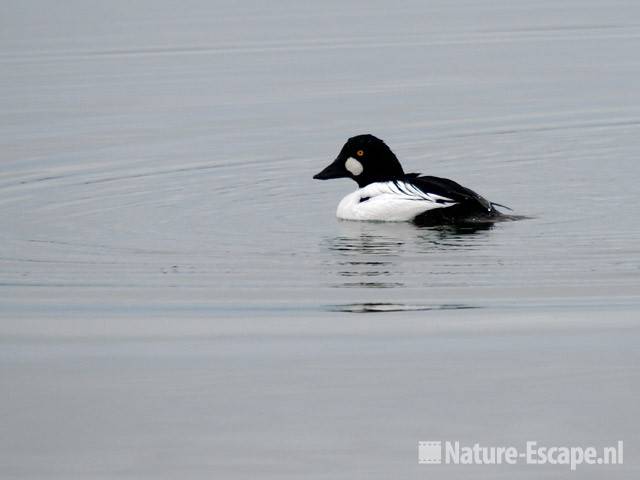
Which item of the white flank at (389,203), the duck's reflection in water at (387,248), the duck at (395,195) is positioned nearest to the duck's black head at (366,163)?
the duck at (395,195)

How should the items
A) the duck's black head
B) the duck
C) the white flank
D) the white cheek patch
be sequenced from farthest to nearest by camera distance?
the white cheek patch < the duck's black head < the white flank < the duck

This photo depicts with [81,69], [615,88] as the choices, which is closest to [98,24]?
[81,69]

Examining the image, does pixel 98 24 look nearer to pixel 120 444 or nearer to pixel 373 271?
pixel 373 271

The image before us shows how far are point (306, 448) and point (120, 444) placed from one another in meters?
0.88

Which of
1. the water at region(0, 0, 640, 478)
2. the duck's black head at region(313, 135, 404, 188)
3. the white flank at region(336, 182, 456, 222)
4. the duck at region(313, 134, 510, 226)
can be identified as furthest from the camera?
the duck's black head at region(313, 135, 404, 188)

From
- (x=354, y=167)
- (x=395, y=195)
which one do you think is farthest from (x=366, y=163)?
(x=395, y=195)

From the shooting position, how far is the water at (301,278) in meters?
7.77

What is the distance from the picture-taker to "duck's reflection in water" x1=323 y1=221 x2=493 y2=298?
36.5 feet

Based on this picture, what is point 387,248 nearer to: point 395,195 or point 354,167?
point 395,195

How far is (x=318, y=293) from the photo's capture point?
10.7m

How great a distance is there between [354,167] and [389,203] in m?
1.01

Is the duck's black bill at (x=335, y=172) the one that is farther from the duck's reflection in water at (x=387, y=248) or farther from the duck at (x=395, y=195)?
the duck's reflection in water at (x=387, y=248)

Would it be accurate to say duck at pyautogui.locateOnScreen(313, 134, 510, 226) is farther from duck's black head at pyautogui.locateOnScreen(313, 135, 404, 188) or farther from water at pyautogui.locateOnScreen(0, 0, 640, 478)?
water at pyautogui.locateOnScreen(0, 0, 640, 478)

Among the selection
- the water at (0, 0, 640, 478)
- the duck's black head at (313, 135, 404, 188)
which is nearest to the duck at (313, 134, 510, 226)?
the duck's black head at (313, 135, 404, 188)
